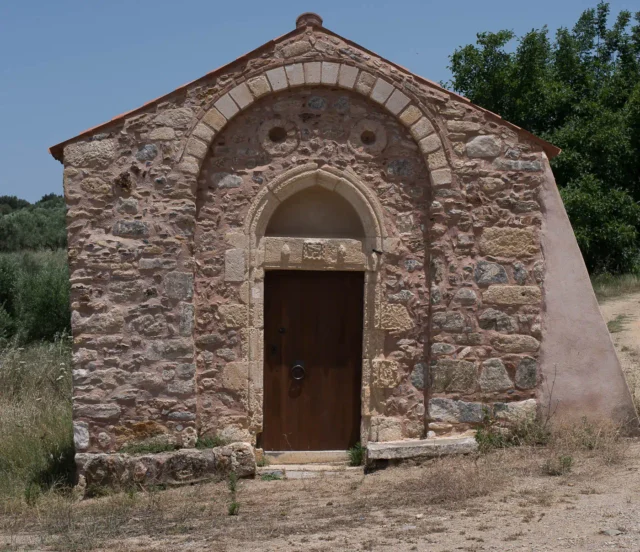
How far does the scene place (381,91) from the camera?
7441 millimetres

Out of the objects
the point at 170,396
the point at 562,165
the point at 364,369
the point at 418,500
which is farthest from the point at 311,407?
the point at 562,165

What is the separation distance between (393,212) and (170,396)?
2655 millimetres

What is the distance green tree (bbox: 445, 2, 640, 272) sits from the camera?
656 inches

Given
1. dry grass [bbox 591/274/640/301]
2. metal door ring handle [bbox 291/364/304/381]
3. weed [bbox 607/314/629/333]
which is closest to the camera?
metal door ring handle [bbox 291/364/304/381]

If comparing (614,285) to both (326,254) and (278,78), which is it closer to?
(326,254)

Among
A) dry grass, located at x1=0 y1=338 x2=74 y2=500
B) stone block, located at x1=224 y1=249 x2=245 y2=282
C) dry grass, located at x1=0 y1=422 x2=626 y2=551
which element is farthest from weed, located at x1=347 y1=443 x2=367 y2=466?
dry grass, located at x1=0 y1=338 x2=74 y2=500

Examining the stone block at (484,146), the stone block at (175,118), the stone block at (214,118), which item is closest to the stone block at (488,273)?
the stone block at (484,146)

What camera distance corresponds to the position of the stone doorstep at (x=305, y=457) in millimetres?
7738

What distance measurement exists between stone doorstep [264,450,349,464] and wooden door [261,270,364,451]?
2.3 inches

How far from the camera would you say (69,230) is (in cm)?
738

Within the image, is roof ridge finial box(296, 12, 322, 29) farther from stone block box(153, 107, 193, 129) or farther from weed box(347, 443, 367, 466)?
weed box(347, 443, 367, 466)

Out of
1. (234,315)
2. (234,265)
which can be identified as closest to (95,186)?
(234,265)

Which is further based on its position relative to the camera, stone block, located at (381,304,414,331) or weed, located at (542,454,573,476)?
stone block, located at (381,304,414,331)

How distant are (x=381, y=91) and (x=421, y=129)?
1.66ft
